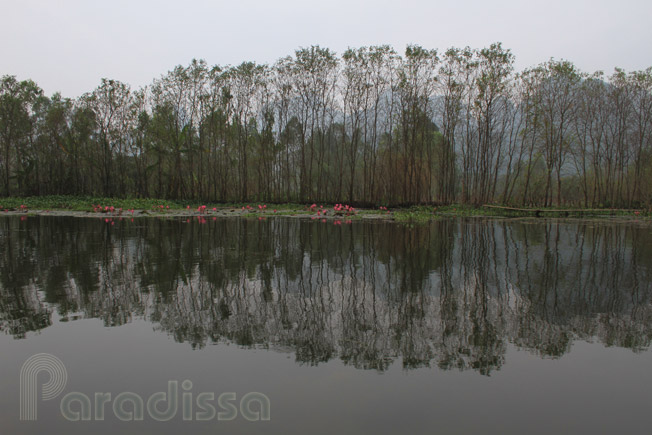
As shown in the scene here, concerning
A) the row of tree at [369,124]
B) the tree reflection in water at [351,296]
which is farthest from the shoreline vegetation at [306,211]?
the tree reflection in water at [351,296]

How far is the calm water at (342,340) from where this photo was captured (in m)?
2.81

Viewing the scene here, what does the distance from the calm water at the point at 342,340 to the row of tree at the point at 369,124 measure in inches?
929

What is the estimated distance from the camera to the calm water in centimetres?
281

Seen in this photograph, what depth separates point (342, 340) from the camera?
4.11 meters

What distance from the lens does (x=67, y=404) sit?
2932 mm

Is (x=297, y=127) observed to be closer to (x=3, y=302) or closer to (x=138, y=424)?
(x=3, y=302)

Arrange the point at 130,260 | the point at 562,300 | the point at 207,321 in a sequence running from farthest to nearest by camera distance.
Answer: the point at 130,260 < the point at 562,300 < the point at 207,321

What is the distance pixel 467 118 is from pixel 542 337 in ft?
97.0

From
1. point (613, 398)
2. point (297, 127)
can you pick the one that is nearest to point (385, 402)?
point (613, 398)

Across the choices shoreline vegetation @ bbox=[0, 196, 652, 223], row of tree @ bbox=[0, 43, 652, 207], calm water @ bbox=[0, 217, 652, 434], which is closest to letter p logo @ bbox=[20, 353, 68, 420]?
calm water @ bbox=[0, 217, 652, 434]

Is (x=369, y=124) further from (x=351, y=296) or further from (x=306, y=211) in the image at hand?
(x=351, y=296)

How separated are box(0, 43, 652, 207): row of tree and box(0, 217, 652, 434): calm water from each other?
77.5 feet

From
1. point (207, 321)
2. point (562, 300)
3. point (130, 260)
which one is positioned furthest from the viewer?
point (130, 260)

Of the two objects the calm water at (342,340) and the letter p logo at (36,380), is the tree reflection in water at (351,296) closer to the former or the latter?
the calm water at (342,340)
